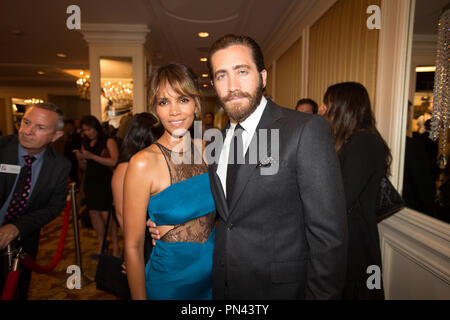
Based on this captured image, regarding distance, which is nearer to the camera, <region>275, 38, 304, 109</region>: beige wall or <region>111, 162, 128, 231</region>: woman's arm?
<region>111, 162, 128, 231</region>: woman's arm

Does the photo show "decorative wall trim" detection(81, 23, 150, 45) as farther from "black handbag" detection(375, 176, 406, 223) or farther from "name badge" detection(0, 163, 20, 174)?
"black handbag" detection(375, 176, 406, 223)

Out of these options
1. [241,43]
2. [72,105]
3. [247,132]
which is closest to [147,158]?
[247,132]

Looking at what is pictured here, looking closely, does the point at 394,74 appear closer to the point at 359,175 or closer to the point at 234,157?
the point at 359,175

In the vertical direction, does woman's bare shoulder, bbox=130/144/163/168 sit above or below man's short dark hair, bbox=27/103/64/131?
below

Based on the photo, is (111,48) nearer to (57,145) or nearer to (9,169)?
(9,169)

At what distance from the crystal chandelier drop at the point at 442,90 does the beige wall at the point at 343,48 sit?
71cm

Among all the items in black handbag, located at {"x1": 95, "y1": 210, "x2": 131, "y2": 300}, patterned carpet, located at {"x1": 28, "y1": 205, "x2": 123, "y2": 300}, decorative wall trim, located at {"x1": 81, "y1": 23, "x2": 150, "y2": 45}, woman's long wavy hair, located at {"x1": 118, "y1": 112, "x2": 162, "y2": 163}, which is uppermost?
decorative wall trim, located at {"x1": 81, "y1": 23, "x2": 150, "y2": 45}

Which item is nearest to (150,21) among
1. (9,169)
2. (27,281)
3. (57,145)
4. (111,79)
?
(111,79)

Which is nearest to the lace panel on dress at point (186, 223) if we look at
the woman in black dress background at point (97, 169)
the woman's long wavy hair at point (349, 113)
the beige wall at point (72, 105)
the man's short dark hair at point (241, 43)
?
the man's short dark hair at point (241, 43)

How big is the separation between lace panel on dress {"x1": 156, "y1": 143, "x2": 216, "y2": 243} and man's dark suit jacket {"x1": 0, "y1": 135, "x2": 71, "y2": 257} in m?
1.10

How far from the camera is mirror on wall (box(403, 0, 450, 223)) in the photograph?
162 cm

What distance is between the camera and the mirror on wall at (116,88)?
5.29 metres

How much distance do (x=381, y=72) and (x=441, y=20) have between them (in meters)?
0.61

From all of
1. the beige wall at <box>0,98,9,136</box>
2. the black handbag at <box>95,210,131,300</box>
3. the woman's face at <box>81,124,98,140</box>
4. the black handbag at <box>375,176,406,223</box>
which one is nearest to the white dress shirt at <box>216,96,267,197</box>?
the black handbag at <box>95,210,131,300</box>
